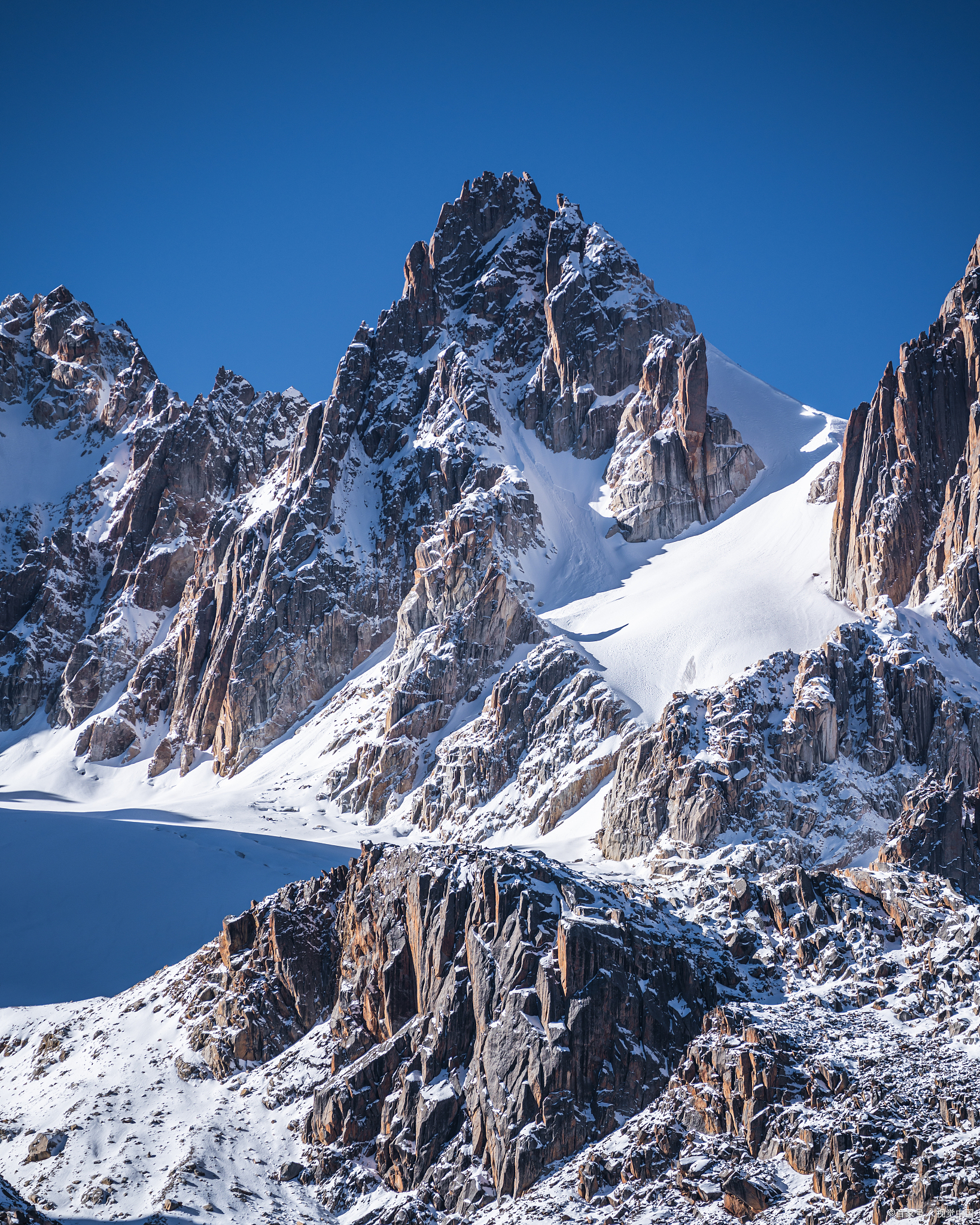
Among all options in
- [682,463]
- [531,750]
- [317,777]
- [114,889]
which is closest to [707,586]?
[531,750]

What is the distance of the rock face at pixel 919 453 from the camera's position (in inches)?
5133

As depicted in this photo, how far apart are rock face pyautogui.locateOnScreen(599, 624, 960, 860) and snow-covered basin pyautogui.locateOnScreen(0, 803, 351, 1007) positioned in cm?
3731

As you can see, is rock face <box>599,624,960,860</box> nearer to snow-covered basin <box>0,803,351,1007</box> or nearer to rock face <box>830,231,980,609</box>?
rock face <box>830,231,980,609</box>

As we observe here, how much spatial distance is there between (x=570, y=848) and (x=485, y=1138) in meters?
54.6

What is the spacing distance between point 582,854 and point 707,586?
51.9 metres

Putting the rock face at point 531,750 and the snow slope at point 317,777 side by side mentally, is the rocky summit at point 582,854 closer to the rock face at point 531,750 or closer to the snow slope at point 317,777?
the rock face at point 531,750

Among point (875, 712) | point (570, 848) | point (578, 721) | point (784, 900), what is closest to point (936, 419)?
point (875, 712)

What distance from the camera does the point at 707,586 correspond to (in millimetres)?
154125

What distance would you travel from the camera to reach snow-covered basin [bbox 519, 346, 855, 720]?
13550 centimetres

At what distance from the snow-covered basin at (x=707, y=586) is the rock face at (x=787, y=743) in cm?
1746

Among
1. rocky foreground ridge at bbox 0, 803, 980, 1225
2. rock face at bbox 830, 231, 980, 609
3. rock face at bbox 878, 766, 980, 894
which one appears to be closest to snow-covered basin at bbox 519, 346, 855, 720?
rock face at bbox 830, 231, 980, 609

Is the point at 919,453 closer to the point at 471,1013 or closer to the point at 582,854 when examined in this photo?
the point at 582,854

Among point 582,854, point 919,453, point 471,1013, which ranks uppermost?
point 919,453

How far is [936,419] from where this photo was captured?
131750mm
